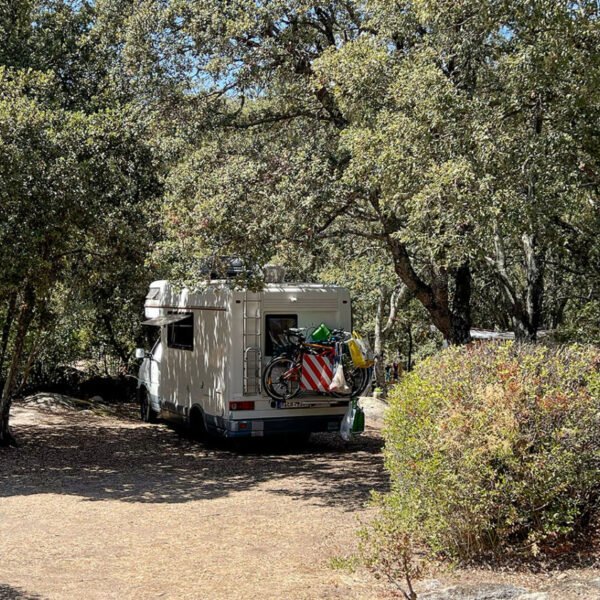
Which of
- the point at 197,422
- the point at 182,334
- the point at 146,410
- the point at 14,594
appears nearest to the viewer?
the point at 14,594

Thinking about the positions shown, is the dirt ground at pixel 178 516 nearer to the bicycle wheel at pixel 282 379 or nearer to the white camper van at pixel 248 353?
the white camper van at pixel 248 353

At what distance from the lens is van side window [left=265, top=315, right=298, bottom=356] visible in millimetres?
12773

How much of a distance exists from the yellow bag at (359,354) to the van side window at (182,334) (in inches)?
125

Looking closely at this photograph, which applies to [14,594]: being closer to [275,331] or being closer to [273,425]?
[273,425]

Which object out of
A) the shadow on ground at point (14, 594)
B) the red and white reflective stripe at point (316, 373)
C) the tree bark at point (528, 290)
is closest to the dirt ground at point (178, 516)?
the shadow on ground at point (14, 594)

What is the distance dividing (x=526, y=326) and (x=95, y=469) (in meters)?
8.29

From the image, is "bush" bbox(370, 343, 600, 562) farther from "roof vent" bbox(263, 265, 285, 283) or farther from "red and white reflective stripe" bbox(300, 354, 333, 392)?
"roof vent" bbox(263, 265, 285, 283)

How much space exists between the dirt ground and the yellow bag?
1.54 meters

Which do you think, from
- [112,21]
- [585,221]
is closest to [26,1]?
[112,21]

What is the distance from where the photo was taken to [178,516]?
8664mm

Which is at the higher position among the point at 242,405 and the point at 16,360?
the point at 16,360

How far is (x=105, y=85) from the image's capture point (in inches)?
592

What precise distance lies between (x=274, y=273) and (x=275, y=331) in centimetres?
A: 104

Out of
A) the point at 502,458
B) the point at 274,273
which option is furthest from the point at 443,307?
the point at 502,458
